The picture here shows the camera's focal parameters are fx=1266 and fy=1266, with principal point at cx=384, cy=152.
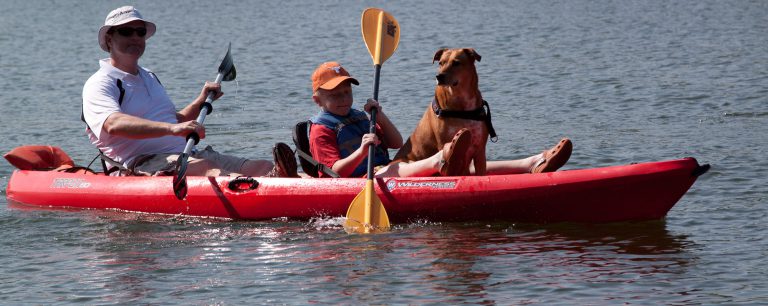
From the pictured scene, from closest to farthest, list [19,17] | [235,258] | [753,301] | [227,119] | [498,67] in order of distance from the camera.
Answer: [753,301] < [235,258] < [227,119] < [498,67] < [19,17]

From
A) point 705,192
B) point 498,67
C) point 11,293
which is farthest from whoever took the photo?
point 498,67

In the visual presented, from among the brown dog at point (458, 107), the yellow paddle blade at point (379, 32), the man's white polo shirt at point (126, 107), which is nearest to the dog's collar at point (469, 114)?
the brown dog at point (458, 107)

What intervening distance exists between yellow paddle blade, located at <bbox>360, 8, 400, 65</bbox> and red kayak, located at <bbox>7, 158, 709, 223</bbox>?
125 cm

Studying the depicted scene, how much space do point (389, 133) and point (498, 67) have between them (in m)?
8.12

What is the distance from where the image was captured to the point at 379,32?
321 inches

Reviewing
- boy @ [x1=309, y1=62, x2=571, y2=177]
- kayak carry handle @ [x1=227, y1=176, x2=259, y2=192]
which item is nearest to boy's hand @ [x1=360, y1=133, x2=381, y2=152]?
boy @ [x1=309, y1=62, x2=571, y2=177]

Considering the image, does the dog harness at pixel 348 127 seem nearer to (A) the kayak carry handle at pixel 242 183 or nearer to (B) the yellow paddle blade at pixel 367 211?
(B) the yellow paddle blade at pixel 367 211

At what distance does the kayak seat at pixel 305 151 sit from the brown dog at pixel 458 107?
663 millimetres

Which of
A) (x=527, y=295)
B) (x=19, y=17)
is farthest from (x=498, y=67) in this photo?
(x=19, y=17)

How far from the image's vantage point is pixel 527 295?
19.2 ft

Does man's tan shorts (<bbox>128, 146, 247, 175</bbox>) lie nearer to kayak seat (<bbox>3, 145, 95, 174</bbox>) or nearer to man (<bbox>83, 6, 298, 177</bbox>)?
man (<bbox>83, 6, 298, 177</bbox>)

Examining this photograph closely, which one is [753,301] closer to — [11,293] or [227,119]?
[11,293]

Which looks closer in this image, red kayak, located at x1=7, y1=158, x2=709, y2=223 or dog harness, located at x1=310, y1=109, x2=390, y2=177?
red kayak, located at x1=7, y1=158, x2=709, y2=223

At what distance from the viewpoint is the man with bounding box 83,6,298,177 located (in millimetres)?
7291
